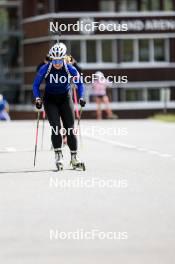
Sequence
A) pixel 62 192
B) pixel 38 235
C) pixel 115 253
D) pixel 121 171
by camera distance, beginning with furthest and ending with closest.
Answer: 1. pixel 121 171
2. pixel 62 192
3. pixel 38 235
4. pixel 115 253

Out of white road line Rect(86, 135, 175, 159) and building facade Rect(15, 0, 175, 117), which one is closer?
white road line Rect(86, 135, 175, 159)

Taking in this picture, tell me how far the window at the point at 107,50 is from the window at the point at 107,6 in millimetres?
2051

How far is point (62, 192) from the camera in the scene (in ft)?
44.8

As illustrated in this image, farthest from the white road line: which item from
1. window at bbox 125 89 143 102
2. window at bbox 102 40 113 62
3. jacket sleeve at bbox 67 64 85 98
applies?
window at bbox 125 89 143 102

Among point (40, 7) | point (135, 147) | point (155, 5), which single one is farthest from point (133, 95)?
point (135, 147)

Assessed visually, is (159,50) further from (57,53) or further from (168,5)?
(57,53)

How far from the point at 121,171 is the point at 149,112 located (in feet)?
171

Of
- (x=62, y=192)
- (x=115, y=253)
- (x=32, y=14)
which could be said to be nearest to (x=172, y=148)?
(x=62, y=192)

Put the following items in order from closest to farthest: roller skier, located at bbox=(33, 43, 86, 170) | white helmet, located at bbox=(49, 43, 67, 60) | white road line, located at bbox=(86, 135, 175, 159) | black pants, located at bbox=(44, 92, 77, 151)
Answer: white helmet, located at bbox=(49, 43, 67, 60), roller skier, located at bbox=(33, 43, 86, 170), black pants, located at bbox=(44, 92, 77, 151), white road line, located at bbox=(86, 135, 175, 159)

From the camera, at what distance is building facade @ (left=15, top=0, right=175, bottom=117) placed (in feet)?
228

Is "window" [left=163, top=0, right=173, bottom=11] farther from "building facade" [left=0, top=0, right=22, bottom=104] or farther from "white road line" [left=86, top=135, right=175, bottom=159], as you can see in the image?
"white road line" [left=86, top=135, right=175, bottom=159]

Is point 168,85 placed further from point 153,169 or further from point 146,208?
point 146,208

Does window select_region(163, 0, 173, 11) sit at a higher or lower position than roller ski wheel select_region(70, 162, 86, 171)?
lower

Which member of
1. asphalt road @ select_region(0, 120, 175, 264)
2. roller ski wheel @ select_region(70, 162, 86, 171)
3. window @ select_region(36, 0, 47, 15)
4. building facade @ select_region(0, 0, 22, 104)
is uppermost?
asphalt road @ select_region(0, 120, 175, 264)
